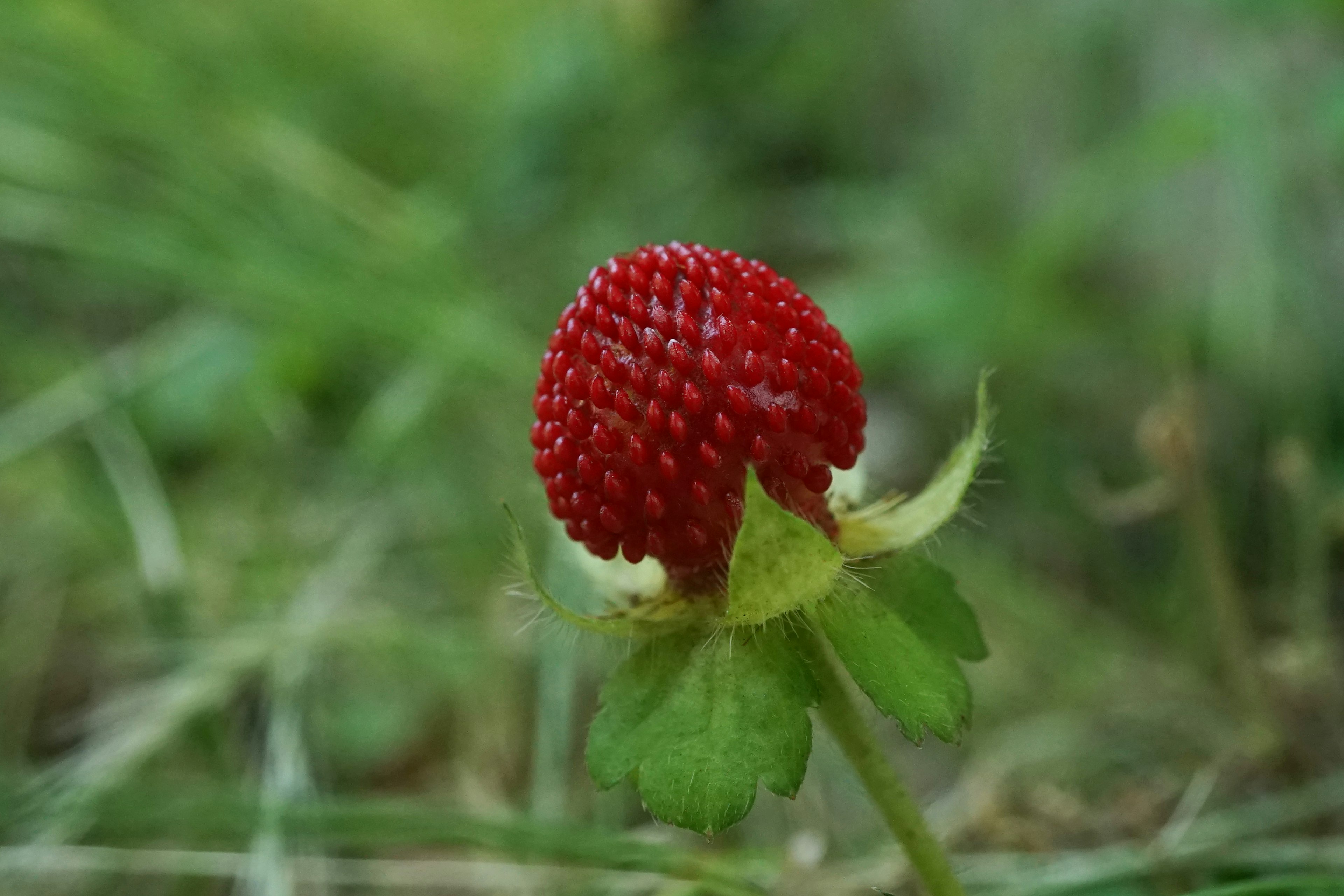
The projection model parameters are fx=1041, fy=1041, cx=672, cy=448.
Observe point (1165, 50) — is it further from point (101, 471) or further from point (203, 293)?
point (101, 471)

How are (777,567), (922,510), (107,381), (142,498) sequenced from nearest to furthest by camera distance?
(777,567), (922,510), (142,498), (107,381)

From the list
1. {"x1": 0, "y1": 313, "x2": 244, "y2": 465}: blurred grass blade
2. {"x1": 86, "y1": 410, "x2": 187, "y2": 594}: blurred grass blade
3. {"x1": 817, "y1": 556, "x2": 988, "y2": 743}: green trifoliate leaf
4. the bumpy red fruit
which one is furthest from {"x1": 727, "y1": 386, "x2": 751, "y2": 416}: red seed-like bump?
{"x1": 0, "y1": 313, "x2": 244, "y2": 465}: blurred grass blade

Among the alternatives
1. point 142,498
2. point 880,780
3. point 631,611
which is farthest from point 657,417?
point 142,498

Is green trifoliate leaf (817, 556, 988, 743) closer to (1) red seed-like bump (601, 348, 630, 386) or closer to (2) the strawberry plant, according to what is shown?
(2) the strawberry plant

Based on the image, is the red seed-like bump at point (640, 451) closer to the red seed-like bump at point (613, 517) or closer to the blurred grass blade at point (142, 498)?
the red seed-like bump at point (613, 517)

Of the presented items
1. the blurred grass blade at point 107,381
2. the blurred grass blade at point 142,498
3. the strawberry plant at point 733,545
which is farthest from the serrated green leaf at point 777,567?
the blurred grass blade at point 107,381

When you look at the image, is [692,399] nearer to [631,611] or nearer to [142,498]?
[631,611]
